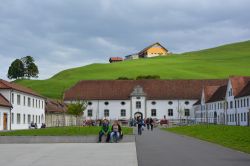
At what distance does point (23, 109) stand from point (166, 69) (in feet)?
287

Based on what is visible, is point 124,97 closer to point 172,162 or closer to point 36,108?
point 36,108

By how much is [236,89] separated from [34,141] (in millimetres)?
48064

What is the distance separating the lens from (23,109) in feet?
213

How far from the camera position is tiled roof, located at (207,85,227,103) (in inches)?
3175

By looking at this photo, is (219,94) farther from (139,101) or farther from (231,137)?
(231,137)

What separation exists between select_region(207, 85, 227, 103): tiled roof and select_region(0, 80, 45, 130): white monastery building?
101 ft

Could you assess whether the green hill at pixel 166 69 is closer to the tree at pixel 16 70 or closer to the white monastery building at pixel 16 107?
the tree at pixel 16 70

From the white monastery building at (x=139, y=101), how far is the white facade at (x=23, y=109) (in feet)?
76.3

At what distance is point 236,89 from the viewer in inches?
2894

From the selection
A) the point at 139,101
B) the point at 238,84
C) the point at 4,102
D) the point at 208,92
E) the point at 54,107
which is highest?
the point at 238,84

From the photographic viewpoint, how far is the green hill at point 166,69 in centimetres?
13450

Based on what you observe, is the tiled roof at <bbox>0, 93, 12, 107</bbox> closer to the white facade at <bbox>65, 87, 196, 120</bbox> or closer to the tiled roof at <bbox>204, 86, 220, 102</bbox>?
the white facade at <bbox>65, 87, 196, 120</bbox>

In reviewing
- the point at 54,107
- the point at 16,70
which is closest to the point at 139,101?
the point at 54,107

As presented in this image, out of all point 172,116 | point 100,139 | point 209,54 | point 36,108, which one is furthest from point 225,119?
point 209,54
